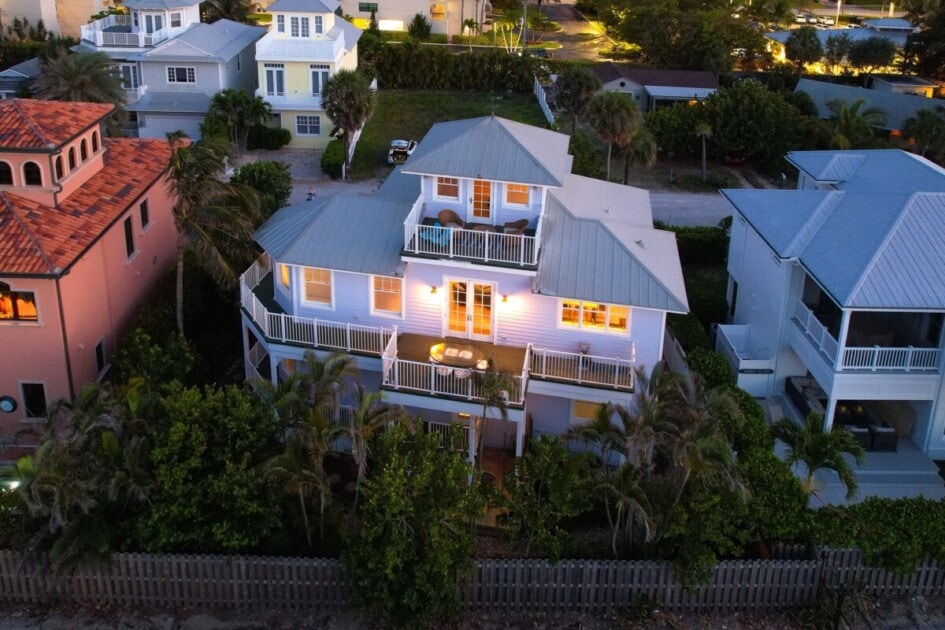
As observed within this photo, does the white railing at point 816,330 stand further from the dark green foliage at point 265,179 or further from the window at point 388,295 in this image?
the dark green foliage at point 265,179

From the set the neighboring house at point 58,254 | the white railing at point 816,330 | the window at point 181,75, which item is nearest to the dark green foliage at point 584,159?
the white railing at point 816,330

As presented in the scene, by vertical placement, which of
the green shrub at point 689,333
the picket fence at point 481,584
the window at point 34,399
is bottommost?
the picket fence at point 481,584

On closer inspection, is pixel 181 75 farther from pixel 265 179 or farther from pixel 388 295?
pixel 388 295

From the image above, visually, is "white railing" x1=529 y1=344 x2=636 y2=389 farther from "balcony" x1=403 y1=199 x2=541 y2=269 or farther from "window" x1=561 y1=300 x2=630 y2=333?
"balcony" x1=403 y1=199 x2=541 y2=269

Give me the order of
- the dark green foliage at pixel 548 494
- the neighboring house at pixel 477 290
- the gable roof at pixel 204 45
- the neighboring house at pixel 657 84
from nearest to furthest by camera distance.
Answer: the dark green foliage at pixel 548 494
the neighboring house at pixel 477 290
the gable roof at pixel 204 45
the neighboring house at pixel 657 84

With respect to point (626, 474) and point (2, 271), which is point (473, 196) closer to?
point (626, 474)

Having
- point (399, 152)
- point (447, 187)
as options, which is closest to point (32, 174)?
point (447, 187)
